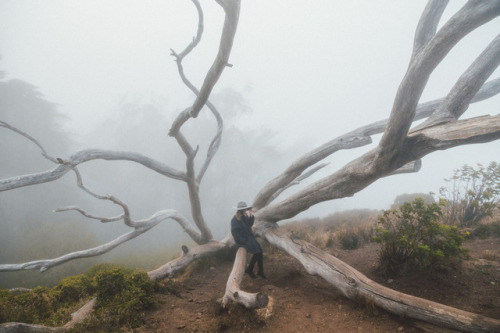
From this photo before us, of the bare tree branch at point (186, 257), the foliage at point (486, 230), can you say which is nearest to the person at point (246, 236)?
the bare tree branch at point (186, 257)

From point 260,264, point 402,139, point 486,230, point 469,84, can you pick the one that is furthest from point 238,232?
point 486,230

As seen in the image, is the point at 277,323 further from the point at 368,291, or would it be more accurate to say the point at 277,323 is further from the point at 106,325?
the point at 106,325

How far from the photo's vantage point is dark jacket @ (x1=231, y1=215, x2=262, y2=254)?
4.94 meters

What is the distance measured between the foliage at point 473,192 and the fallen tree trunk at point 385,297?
4.95 metres

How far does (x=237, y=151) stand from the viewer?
3597cm

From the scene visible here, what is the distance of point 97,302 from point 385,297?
4329 mm

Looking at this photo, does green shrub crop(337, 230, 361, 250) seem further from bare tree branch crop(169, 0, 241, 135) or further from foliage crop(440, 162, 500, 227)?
bare tree branch crop(169, 0, 241, 135)

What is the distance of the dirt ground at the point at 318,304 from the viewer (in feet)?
8.71

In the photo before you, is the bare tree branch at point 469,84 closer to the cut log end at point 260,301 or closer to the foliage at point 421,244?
the foliage at point 421,244

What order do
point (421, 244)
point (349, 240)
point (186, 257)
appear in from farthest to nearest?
point (349, 240) → point (186, 257) → point (421, 244)

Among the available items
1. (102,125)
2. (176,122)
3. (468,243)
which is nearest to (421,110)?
(468,243)

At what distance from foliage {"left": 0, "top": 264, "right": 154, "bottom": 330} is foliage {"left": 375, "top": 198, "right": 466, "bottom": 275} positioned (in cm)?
414

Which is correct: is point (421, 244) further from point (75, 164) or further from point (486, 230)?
point (75, 164)

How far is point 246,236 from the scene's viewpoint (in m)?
5.05
